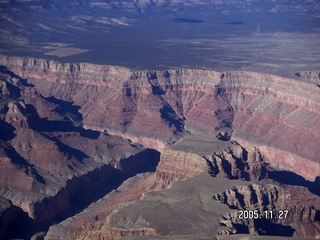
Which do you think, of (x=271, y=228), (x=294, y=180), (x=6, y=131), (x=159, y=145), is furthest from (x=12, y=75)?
(x=271, y=228)

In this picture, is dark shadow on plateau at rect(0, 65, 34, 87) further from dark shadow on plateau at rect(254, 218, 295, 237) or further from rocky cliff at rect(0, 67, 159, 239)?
dark shadow on plateau at rect(254, 218, 295, 237)

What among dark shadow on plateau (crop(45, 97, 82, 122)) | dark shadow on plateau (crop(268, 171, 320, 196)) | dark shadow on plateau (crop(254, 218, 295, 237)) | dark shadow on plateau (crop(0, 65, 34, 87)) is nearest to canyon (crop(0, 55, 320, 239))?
dark shadow on plateau (crop(254, 218, 295, 237))

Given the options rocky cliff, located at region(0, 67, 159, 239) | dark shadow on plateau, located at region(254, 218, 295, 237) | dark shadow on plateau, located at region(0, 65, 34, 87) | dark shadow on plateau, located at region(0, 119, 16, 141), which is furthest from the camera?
dark shadow on plateau, located at region(0, 65, 34, 87)

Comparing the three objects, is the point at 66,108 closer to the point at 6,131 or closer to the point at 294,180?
the point at 6,131

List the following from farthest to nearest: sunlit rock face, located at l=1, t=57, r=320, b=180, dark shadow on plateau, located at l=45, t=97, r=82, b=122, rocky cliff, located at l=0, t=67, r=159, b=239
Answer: dark shadow on plateau, located at l=45, t=97, r=82, b=122 → sunlit rock face, located at l=1, t=57, r=320, b=180 → rocky cliff, located at l=0, t=67, r=159, b=239

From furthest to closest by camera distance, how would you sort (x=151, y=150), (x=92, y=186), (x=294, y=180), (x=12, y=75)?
1. (x=12, y=75)
2. (x=151, y=150)
3. (x=294, y=180)
4. (x=92, y=186)

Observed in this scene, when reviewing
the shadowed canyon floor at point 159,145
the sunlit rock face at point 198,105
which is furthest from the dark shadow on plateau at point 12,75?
the sunlit rock face at point 198,105
